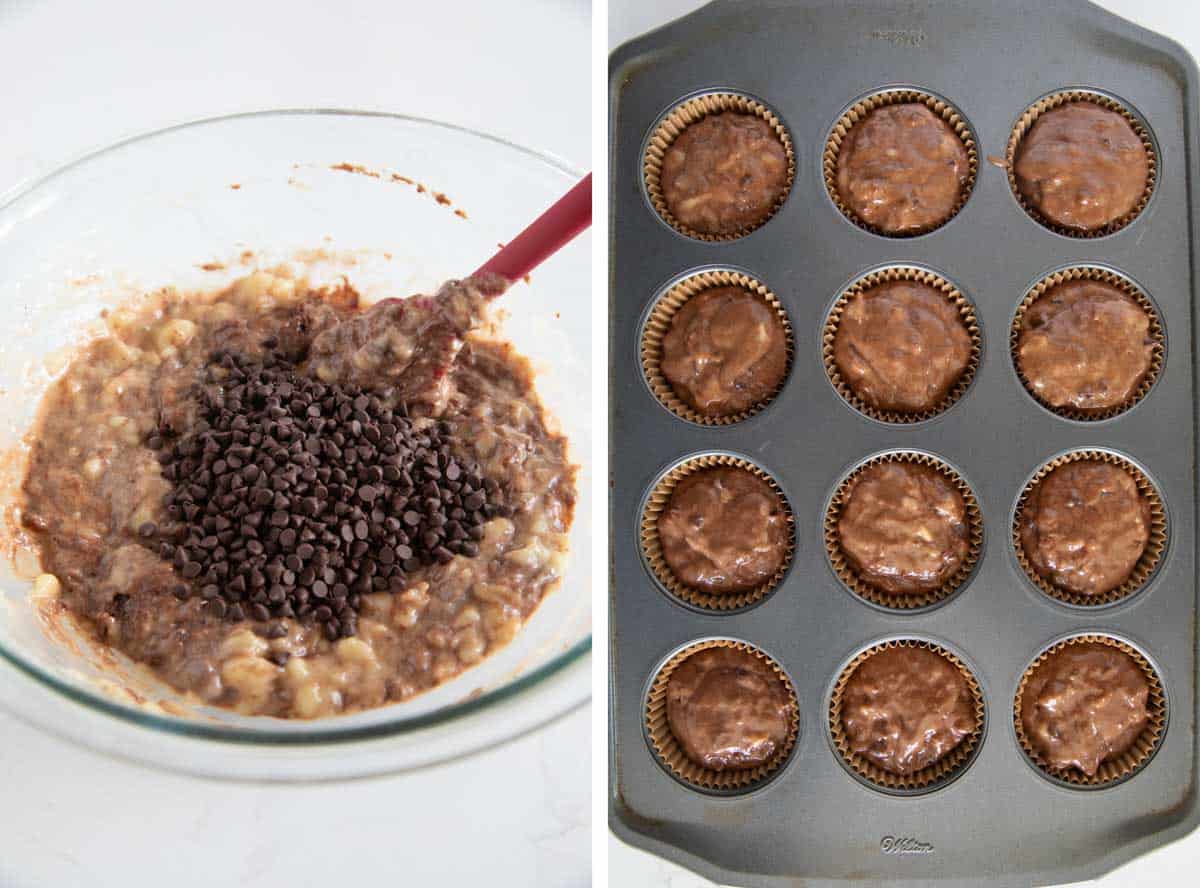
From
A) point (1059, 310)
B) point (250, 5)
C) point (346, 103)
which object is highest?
point (250, 5)

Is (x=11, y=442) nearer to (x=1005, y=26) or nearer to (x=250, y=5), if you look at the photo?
(x=250, y=5)

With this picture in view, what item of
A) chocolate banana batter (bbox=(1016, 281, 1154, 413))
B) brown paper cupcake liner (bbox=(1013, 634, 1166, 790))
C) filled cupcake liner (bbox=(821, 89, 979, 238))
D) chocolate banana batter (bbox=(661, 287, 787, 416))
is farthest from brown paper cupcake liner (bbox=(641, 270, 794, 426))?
brown paper cupcake liner (bbox=(1013, 634, 1166, 790))

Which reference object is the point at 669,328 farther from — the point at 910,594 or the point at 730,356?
the point at 910,594

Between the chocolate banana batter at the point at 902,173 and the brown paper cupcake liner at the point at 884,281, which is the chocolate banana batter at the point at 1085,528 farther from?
the chocolate banana batter at the point at 902,173

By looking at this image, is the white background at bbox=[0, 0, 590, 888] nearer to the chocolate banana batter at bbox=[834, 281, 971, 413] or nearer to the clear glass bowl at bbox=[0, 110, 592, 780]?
the clear glass bowl at bbox=[0, 110, 592, 780]

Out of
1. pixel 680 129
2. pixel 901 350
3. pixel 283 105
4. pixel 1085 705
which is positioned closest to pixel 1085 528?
pixel 1085 705

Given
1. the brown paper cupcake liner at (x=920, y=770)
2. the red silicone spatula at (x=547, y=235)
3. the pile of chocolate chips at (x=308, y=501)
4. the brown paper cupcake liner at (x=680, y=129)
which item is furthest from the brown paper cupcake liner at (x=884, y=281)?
the pile of chocolate chips at (x=308, y=501)

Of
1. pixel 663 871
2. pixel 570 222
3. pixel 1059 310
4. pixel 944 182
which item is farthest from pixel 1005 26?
pixel 663 871
